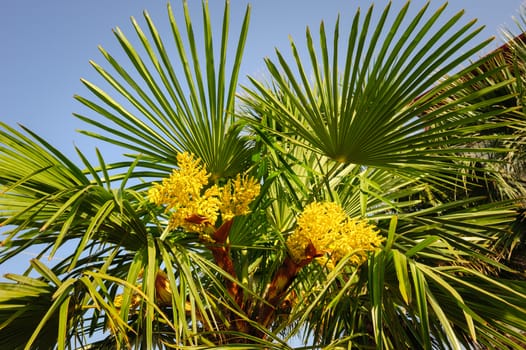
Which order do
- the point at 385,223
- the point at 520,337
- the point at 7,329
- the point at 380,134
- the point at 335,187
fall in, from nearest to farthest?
the point at 520,337
the point at 7,329
the point at 380,134
the point at 385,223
the point at 335,187

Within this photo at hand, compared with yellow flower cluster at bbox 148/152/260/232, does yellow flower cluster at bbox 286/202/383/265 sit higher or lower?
lower

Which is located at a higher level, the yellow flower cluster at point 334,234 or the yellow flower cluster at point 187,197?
Result: the yellow flower cluster at point 187,197

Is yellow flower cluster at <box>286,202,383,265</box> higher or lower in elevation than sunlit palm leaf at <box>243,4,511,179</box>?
lower

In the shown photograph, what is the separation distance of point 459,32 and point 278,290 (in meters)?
1.32

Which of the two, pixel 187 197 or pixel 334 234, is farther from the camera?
pixel 334 234

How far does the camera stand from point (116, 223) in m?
1.68

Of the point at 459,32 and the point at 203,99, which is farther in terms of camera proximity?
the point at 203,99

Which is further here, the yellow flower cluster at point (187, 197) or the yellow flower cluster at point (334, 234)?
the yellow flower cluster at point (334, 234)

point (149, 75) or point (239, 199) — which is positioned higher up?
point (149, 75)

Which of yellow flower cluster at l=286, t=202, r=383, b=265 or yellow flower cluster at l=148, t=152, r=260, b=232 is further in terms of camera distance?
yellow flower cluster at l=286, t=202, r=383, b=265

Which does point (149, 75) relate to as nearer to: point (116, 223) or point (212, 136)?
point (212, 136)

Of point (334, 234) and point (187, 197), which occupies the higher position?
point (187, 197)

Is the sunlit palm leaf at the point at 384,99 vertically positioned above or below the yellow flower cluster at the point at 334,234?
above

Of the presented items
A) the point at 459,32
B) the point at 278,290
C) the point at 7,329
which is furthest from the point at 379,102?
the point at 7,329
